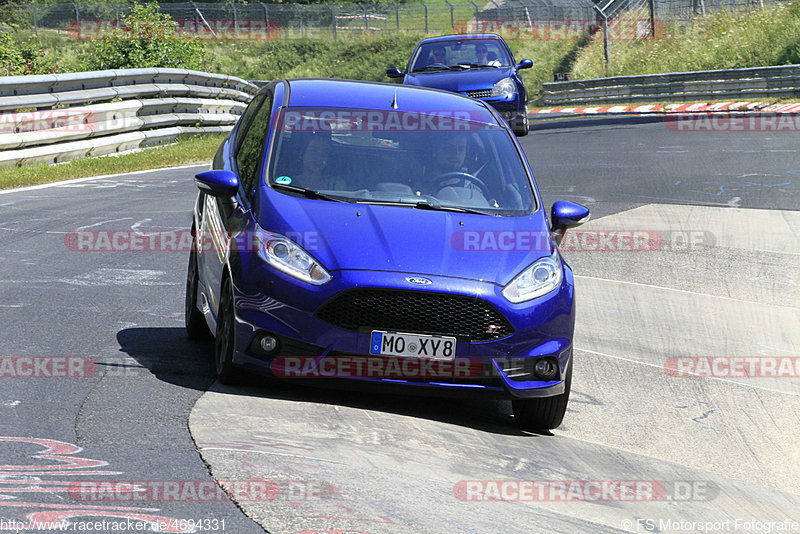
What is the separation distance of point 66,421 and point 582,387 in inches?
133

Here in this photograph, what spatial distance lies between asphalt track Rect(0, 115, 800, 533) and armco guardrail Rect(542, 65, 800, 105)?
2059cm

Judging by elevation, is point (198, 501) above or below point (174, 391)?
above

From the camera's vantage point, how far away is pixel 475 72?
18688mm

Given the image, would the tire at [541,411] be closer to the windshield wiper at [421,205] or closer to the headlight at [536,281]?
the headlight at [536,281]

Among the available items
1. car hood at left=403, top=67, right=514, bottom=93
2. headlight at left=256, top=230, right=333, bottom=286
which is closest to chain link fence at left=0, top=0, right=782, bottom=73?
car hood at left=403, top=67, right=514, bottom=93

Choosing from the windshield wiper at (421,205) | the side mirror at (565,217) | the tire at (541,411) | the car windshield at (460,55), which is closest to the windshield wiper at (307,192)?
the windshield wiper at (421,205)

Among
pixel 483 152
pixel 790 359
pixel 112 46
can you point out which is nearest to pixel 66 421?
pixel 483 152

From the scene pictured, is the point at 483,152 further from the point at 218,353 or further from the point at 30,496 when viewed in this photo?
the point at 30,496

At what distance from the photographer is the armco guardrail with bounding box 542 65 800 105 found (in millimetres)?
31250

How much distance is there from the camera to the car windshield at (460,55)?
63.4 feet

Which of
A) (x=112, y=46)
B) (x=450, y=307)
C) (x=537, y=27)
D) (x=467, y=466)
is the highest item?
(x=450, y=307)

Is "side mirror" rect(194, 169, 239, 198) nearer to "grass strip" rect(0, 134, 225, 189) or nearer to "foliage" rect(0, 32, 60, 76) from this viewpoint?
"grass strip" rect(0, 134, 225, 189)

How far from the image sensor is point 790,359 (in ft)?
26.8

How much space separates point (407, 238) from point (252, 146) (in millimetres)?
1536
